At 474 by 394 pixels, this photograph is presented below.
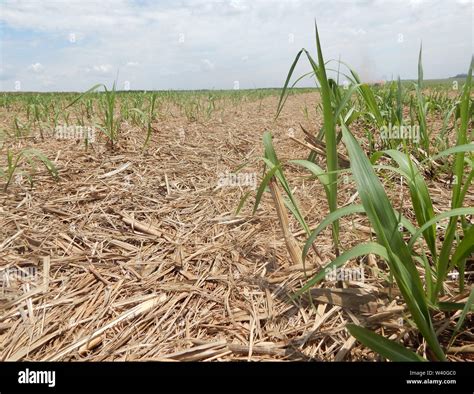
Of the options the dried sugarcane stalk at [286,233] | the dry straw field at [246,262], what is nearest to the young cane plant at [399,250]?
the dry straw field at [246,262]

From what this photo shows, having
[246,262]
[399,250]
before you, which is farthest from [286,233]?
[399,250]

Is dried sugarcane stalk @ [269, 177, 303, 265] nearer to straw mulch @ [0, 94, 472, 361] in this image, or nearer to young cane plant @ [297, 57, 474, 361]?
straw mulch @ [0, 94, 472, 361]

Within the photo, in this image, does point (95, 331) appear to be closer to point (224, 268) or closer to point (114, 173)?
point (224, 268)

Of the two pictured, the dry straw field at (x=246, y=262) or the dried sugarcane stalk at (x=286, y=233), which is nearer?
the dry straw field at (x=246, y=262)

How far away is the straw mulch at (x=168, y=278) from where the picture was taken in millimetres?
752

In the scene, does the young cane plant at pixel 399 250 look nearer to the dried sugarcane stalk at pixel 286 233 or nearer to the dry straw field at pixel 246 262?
the dry straw field at pixel 246 262

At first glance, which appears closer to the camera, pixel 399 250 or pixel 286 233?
pixel 399 250

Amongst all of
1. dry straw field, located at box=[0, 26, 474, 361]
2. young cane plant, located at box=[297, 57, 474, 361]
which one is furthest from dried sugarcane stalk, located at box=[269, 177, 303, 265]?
young cane plant, located at box=[297, 57, 474, 361]

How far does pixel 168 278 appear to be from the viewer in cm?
97

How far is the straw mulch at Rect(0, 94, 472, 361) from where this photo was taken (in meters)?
0.75

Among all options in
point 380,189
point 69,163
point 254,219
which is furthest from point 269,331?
point 69,163

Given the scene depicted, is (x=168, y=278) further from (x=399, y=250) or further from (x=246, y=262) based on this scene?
(x=399, y=250)

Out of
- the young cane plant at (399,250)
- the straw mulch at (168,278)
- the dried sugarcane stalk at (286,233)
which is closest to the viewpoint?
the young cane plant at (399,250)

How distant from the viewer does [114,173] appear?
158 cm
